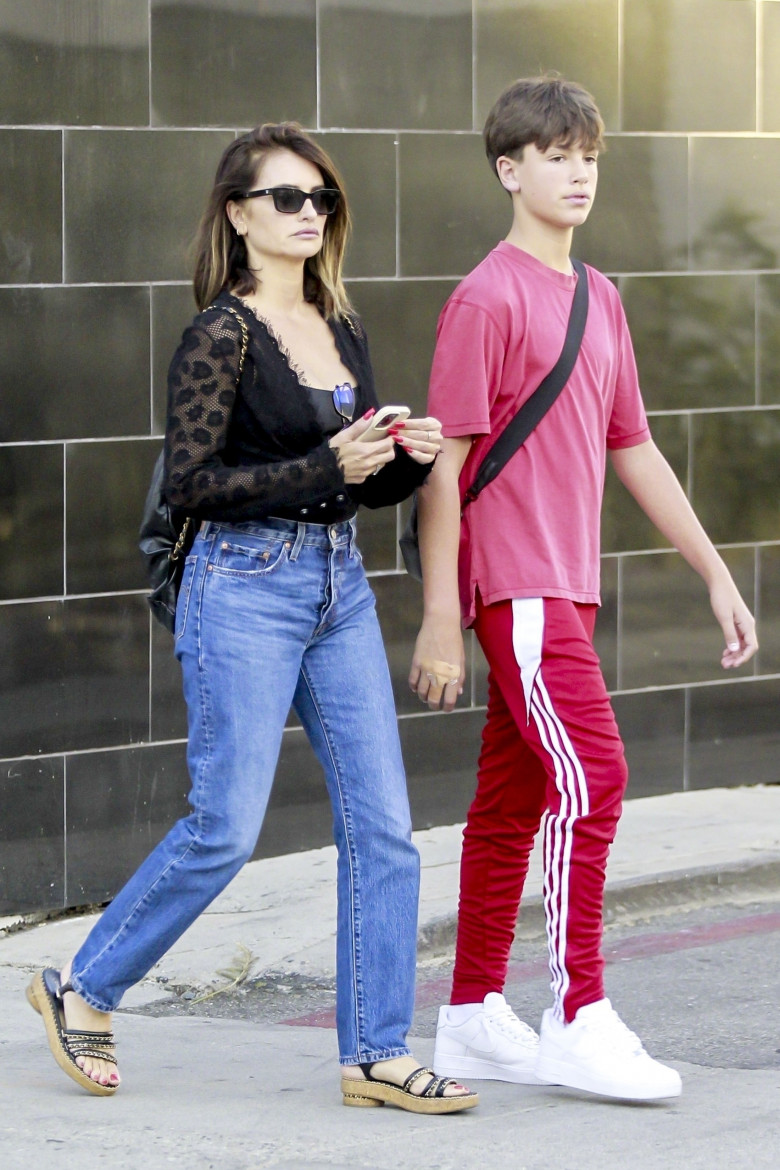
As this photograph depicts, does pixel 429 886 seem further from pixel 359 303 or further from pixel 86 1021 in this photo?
pixel 86 1021

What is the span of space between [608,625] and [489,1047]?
2.92 metres

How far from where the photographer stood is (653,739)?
23.0ft

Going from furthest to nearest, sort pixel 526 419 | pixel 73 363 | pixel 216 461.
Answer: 1. pixel 73 363
2. pixel 526 419
3. pixel 216 461

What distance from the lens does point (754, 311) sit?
7.12m

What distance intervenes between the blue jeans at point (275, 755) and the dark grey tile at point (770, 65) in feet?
12.7

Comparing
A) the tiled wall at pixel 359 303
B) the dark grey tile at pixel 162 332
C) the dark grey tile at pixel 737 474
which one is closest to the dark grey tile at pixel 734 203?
the tiled wall at pixel 359 303

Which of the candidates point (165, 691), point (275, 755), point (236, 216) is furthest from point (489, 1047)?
point (165, 691)

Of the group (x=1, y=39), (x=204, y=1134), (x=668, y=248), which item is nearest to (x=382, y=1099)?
(x=204, y=1134)

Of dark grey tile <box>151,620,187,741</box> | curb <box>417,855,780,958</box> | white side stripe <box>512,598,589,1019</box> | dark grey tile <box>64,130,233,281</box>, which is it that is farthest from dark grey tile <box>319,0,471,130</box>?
white side stripe <box>512,598,589,1019</box>

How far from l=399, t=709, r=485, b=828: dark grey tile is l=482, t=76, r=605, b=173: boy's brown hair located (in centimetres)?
271

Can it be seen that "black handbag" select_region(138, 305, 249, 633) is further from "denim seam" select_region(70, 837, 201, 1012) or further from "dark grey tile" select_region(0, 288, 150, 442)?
"dark grey tile" select_region(0, 288, 150, 442)

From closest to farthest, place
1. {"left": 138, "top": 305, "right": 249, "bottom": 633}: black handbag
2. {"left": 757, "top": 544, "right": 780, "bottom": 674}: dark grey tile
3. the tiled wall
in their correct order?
1. {"left": 138, "top": 305, "right": 249, "bottom": 633}: black handbag
2. the tiled wall
3. {"left": 757, "top": 544, "right": 780, "bottom": 674}: dark grey tile

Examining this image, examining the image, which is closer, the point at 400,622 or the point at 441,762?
the point at 400,622

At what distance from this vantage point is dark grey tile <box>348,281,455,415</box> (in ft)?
20.6
